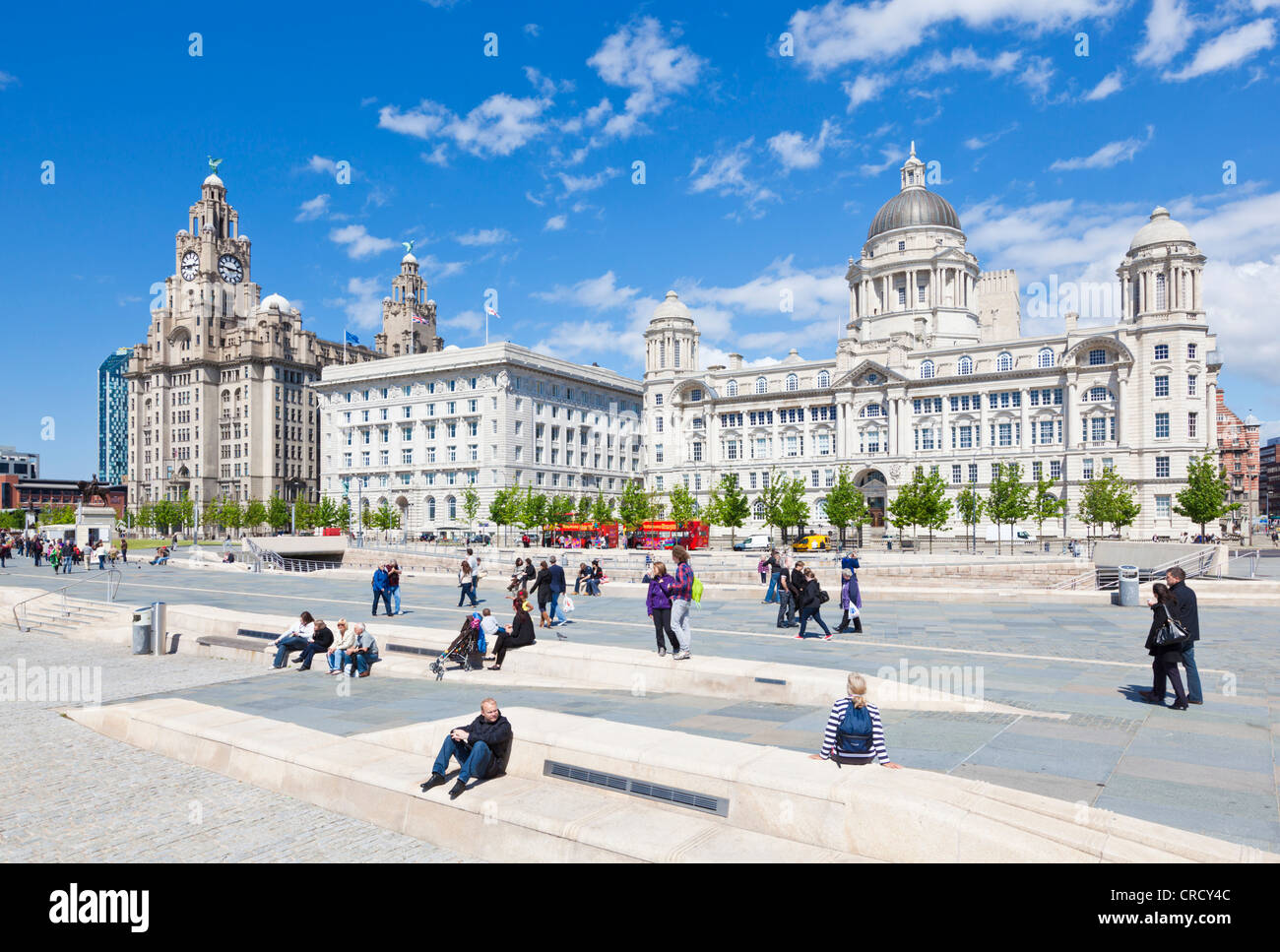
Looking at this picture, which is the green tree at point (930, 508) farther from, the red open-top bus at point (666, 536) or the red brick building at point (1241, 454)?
the red brick building at point (1241, 454)

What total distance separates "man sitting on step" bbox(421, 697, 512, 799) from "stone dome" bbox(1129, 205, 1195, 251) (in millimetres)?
78835

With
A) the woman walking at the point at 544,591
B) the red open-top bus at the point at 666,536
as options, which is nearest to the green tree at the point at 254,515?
the red open-top bus at the point at 666,536

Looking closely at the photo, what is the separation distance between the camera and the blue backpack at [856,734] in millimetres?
7836

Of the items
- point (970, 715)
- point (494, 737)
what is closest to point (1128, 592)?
point (970, 715)

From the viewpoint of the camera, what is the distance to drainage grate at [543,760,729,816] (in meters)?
7.29

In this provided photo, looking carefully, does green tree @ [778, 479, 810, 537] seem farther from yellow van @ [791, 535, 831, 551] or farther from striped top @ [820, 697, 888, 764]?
striped top @ [820, 697, 888, 764]

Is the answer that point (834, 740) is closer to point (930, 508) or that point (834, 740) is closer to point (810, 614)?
point (810, 614)

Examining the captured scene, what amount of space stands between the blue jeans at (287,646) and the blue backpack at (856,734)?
1262 centimetres

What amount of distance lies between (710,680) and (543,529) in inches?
2430

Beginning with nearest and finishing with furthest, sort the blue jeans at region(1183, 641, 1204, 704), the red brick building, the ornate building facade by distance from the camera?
the blue jeans at region(1183, 641, 1204, 704) → the ornate building facade → the red brick building

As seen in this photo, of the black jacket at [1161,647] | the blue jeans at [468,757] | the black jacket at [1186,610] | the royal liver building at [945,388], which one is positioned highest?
the royal liver building at [945,388]

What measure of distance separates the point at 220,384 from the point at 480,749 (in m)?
123

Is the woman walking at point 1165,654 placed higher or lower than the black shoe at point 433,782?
higher

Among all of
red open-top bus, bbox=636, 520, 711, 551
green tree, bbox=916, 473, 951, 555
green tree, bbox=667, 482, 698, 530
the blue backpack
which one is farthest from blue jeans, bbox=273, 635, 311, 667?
green tree, bbox=667, 482, 698, 530
